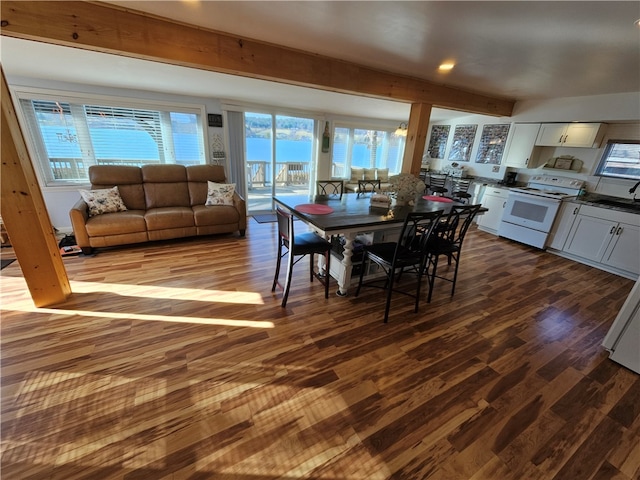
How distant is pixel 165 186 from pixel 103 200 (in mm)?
790

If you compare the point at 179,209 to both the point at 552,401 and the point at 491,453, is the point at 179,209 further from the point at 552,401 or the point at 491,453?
the point at 552,401

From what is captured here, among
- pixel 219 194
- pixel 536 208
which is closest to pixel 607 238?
pixel 536 208

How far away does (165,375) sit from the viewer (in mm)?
1702

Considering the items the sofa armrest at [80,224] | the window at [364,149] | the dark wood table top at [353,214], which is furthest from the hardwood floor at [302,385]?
the window at [364,149]

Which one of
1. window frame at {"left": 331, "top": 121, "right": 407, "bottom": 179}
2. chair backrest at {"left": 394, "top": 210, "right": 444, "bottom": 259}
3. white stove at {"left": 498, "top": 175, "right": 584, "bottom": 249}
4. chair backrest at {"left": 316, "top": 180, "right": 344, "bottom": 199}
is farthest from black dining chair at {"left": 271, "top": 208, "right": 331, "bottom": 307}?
window frame at {"left": 331, "top": 121, "right": 407, "bottom": 179}

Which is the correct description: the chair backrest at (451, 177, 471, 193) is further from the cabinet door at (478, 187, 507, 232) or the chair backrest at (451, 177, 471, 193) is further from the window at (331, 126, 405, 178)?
the window at (331, 126, 405, 178)

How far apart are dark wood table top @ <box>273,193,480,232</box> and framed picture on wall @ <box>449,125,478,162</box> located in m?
3.48

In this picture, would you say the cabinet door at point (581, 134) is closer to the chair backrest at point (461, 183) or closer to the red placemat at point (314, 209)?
the chair backrest at point (461, 183)

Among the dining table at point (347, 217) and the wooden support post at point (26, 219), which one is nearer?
the wooden support post at point (26, 219)

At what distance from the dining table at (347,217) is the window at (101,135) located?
9.91ft

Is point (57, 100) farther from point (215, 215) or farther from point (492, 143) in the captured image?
point (492, 143)

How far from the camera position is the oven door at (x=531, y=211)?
3979 millimetres

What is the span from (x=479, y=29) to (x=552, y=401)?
8.73 feet

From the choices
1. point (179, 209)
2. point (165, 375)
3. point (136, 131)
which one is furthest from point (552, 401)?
point (136, 131)
